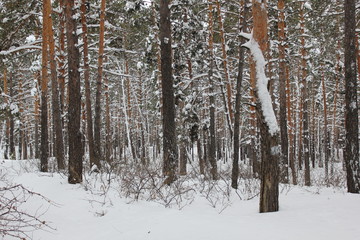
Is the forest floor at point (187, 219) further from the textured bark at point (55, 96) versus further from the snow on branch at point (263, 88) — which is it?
the textured bark at point (55, 96)

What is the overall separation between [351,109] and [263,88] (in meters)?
3.99

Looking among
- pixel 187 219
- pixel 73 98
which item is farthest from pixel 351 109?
pixel 73 98

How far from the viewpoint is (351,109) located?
7.57 meters

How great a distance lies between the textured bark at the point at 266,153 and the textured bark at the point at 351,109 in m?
3.70

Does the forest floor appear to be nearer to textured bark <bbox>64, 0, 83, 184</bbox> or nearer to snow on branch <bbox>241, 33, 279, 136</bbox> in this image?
textured bark <bbox>64, 0, 83, 184</bbox>

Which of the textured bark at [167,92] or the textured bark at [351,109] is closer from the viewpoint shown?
the textured bark at [351,109]

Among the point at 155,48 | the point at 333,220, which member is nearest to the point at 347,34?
the point at 333,220

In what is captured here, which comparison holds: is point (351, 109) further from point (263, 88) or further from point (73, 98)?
point (73, 98)

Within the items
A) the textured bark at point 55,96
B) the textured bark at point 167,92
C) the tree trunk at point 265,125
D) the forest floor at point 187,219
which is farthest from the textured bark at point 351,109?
the textured bark at point 55,96

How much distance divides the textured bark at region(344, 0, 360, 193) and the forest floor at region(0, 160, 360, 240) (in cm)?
178

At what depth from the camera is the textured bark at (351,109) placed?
24.5 feet

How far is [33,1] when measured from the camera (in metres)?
11.1

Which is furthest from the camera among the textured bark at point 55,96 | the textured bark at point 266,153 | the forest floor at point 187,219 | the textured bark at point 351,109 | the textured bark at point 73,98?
the textured bark at point 55,96

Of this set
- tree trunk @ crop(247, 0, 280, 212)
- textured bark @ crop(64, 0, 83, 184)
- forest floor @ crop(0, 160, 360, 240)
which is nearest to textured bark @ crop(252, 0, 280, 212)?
tree trunk @ crop(247, 0, 280, 212)
